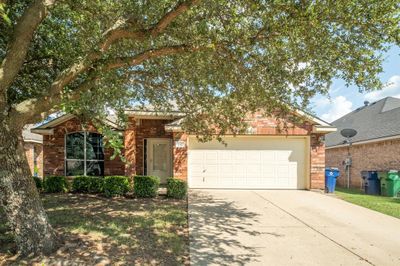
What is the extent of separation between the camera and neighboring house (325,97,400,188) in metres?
14.3

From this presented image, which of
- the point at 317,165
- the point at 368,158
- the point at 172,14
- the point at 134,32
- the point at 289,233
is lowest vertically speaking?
the point at 289,233

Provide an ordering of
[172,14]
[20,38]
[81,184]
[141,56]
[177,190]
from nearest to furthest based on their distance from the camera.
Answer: [20,38]
[172,14]
[141,56]
[177,190]
[81,184]

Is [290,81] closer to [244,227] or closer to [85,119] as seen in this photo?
[244,227]

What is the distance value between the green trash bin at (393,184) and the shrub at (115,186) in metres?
11.2

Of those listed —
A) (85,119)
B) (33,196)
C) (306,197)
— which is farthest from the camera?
(306,197)

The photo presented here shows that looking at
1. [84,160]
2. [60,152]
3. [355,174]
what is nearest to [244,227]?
[84,160]

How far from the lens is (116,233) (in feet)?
20.5

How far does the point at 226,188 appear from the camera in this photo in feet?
43.8

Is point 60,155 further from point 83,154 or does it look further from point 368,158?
point 368,158

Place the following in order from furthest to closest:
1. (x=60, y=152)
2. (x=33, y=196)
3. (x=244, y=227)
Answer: (x=60, y=152)
(x=244, y=227)
(x=33, y=196)

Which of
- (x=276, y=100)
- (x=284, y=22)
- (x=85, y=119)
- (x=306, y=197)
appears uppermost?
(x=284, y=22)

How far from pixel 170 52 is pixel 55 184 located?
29.9 feet

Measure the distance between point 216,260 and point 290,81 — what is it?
385 centimetres

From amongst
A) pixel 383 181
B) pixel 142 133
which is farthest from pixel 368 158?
pixel 142 133
